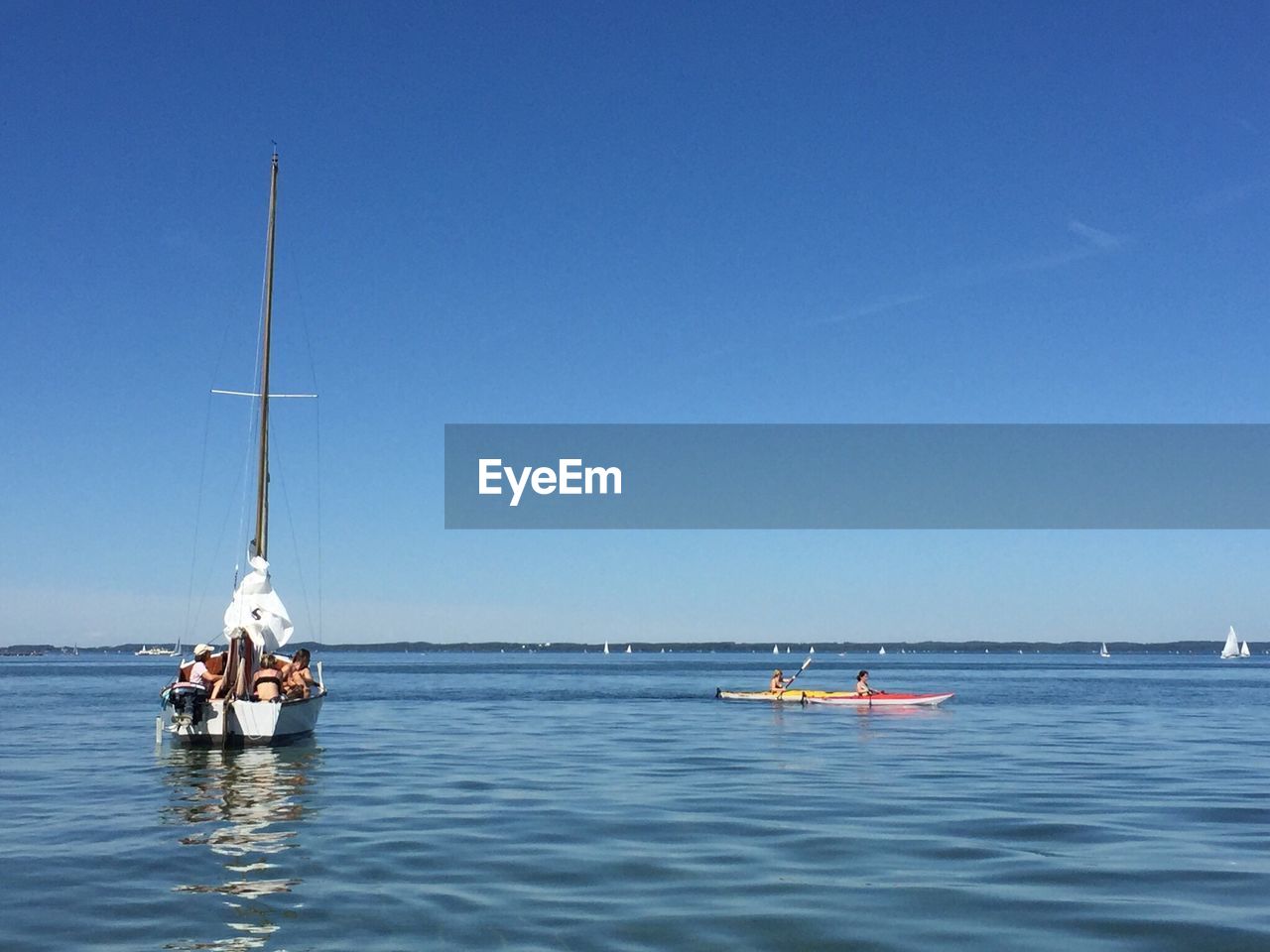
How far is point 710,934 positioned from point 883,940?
1.98 m

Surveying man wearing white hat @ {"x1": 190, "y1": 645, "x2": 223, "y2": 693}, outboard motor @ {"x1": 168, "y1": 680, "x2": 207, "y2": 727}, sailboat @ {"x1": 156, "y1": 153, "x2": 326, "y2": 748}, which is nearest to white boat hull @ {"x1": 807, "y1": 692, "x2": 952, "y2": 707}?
sailboat @ {"x1": 156, "y1": 153, "x2": 326, "y2": 748}

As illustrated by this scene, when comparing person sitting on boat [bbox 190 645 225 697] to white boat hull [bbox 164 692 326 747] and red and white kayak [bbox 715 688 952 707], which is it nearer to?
white boat hull [bbox 164 692 326 747]

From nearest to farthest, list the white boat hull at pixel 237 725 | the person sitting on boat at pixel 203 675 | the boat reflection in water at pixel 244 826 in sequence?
1. the boat reflection in water at pixel 244 826
2. the white boat hull at pixel 237 725
3. the person sitting on boat at pixel 203 675

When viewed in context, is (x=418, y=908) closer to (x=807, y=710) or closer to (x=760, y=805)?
(x=760, y=805)

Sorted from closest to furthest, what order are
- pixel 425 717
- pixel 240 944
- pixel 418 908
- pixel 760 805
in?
pixel 240 944 → pixel 418 908 → pixel 760 805 → pixel 425 717

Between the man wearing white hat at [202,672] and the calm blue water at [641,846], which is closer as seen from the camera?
the calm blue water at [641,846]

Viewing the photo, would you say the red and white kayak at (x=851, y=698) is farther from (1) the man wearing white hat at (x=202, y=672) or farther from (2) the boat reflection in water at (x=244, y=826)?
(1) the man wearing white hat at (x=202, y=672)

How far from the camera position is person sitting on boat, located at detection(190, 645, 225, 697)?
120ft

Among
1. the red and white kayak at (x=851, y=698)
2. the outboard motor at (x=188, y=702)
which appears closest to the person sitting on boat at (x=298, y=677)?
the outboard motor at (x=188, y=702)

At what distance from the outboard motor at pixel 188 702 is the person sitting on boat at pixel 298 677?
11.8 feet

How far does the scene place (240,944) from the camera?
12.7 metres

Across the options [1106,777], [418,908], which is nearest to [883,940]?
[418,908]

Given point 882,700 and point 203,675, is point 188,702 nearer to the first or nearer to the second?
point 203,675

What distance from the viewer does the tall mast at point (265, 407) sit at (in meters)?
40.4
